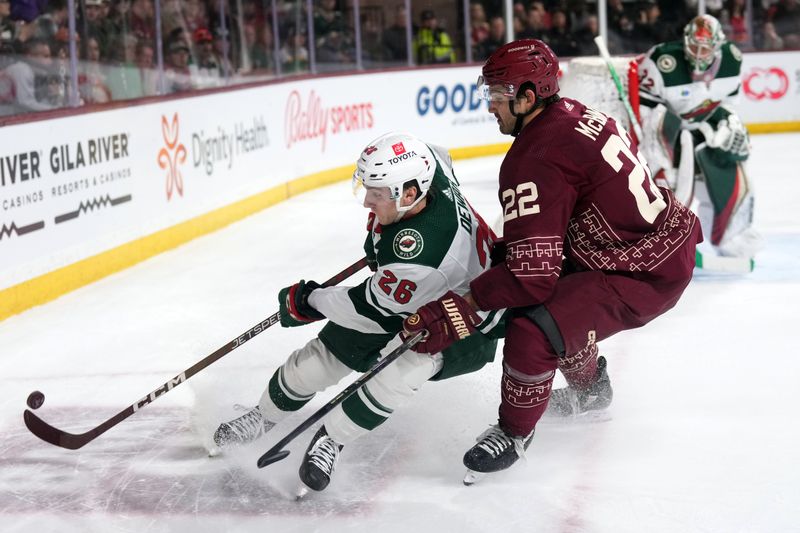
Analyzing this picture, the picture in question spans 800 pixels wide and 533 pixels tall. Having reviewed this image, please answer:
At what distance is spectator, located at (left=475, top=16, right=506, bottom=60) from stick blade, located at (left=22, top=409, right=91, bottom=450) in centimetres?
820

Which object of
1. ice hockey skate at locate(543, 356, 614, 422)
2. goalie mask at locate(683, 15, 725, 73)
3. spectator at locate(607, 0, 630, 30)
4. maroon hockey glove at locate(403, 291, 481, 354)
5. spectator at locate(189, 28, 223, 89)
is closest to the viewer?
maroon hockey glove at locate(403, 291, 481, 354)

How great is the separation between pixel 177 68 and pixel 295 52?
6.84ft

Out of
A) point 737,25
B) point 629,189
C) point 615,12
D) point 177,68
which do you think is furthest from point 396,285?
point 737,25

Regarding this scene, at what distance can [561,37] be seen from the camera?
11008 mm

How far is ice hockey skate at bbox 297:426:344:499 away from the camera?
8.47ft

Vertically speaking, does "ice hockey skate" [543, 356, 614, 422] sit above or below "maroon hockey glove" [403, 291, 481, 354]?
below

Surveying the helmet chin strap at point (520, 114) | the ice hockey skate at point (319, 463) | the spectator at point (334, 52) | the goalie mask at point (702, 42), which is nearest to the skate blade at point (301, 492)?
the ice hockey skate at point (319, 463)

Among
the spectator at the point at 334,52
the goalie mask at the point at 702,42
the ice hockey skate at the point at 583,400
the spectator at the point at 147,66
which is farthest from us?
the spectator at the point at 334,52

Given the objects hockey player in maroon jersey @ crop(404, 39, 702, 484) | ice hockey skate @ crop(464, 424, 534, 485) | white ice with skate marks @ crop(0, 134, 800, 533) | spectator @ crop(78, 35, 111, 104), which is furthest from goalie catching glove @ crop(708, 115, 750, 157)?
spectator @ crop(78, 35, 111, 104)

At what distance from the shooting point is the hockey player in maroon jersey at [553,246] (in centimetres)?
253

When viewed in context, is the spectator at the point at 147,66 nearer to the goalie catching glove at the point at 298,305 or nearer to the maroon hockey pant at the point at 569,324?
the goalie catching glove at the point at 298,305

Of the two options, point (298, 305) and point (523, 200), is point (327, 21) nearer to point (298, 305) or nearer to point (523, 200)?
point (298, 305)

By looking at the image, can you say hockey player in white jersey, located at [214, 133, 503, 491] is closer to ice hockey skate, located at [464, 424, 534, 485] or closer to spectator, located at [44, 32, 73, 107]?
ice hockey skate, located at [464, 424, 534, 485]

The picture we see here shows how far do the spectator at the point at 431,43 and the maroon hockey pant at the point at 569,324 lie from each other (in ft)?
24.8
